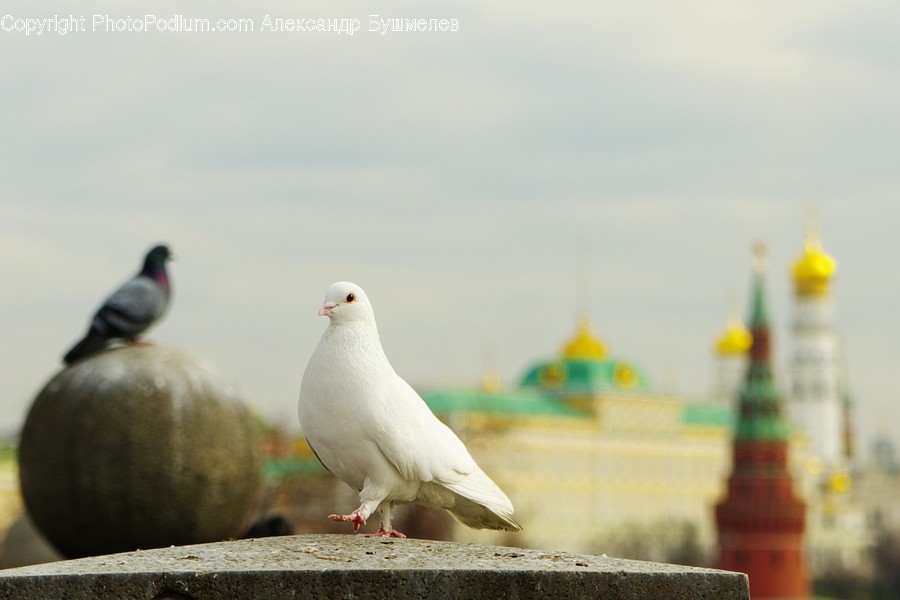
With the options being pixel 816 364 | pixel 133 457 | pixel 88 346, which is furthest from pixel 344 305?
pixel 816 364

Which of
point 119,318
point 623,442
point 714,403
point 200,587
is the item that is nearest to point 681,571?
point 200,587

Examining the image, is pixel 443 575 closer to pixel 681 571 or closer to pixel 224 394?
pixel 681 571

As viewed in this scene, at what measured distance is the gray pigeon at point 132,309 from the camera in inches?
586

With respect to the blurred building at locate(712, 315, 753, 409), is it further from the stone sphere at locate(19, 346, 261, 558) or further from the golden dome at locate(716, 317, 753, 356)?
the stone sphere at locate(19, 346, 261, 558)

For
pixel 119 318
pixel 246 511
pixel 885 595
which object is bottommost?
pixel 885 595

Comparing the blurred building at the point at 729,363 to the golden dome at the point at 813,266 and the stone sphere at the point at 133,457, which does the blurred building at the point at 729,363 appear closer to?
the golden dome at the point at 813,266

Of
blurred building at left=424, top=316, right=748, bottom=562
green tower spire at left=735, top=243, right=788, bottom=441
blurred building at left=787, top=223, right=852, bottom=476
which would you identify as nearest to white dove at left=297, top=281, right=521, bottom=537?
green tower spire at left=735, top=243, right=788, bottom=441

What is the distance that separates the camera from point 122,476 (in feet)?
45.7

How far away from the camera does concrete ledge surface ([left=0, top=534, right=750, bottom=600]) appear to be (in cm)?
536

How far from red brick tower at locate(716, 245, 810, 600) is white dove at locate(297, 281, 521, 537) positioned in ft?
266

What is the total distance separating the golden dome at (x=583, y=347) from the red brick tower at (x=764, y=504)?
27480 millimetres

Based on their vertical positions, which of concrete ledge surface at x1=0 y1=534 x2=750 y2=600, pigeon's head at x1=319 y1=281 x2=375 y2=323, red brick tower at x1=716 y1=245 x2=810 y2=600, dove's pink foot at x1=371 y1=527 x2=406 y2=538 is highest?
pigeon's head at x1=319 y1=281 x2=375 y2=323

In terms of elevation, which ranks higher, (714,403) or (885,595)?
(714,403)

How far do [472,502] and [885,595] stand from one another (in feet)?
291
